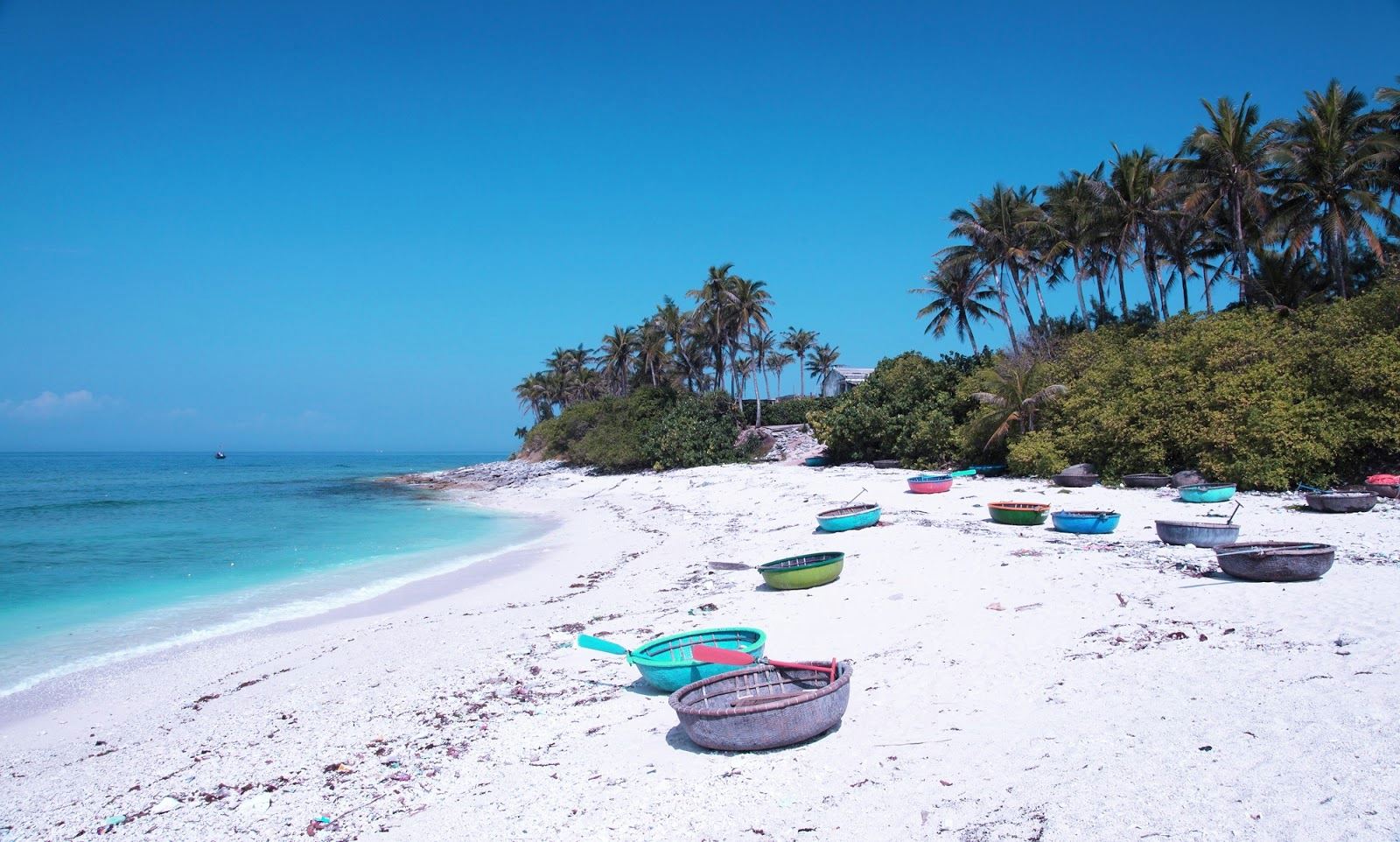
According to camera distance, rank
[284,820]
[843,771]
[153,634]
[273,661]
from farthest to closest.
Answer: [153,634] < [273,661] < [284,820] < [843,771]

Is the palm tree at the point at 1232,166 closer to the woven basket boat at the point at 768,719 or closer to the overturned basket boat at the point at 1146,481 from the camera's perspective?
the overturned basket boat at the point at 1146,481

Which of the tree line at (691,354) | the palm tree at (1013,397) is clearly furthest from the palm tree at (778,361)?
Result: the palm tree at (1013,397)

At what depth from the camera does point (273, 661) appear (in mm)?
11219

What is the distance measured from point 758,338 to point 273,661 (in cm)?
4324

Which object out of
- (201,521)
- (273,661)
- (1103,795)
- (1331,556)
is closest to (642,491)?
(201,521)

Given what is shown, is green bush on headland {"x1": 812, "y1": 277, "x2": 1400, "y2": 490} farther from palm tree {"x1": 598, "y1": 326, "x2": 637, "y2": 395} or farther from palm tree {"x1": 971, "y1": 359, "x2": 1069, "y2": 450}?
palm tree {"x1": 598, "y1": 326, "x2": 637, "y2": 395}

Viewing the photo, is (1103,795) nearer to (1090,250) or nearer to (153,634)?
(153,634)

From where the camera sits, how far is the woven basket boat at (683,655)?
25.0ft

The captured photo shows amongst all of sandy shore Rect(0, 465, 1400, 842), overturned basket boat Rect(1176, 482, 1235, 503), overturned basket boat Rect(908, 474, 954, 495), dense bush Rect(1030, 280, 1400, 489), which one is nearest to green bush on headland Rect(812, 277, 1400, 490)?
dense bush Rect(1030, 280, 1400, 489)

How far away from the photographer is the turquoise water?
1345 cm

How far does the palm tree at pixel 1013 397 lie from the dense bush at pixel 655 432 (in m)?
17.7

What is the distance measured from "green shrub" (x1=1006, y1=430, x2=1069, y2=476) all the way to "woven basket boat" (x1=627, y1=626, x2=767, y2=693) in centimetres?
1836

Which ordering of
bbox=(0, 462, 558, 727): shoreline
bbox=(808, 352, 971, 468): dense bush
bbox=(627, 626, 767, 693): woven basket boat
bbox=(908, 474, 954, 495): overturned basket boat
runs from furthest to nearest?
bbox=(808, 352, 971, 468): dense bush, bbox=(908, 474, 954, 495): overturned basket boat, bbox=(0, 462, 558, 727): shoreline, bbox=(627, 626, 767, 693): woven basket boat

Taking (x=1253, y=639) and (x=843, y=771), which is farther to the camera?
(x=1253, y=639)
